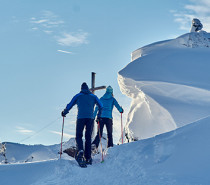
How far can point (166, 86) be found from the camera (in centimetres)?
1355

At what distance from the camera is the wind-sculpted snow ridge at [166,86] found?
12266 mm

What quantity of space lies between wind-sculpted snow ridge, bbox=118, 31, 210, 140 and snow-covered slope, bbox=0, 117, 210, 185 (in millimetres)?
4324

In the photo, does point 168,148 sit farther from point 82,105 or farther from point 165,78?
point 165,78

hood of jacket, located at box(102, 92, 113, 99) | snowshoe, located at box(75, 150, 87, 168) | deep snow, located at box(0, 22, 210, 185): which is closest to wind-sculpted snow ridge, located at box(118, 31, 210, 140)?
deep snow, located at box(0, 22, 210, 185)

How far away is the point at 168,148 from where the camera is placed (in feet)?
23.7

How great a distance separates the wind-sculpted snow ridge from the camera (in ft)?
40.2

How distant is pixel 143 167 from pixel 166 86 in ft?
22.8

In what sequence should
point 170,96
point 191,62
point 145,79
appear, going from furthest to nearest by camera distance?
point 191,62 < point 145,79 < point 170,96

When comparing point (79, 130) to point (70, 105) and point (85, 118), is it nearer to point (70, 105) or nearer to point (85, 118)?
point (85, 118)

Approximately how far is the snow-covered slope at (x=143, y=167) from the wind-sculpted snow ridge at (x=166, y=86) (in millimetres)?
4324

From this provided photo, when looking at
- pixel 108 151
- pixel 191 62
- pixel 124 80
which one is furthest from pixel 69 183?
pixel 191 62

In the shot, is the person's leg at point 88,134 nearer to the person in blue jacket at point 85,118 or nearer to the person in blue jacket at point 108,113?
the person in blue jacket at point 85,118

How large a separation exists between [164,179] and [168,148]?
1.11m

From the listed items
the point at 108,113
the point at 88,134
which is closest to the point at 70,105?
the point at 88,134
